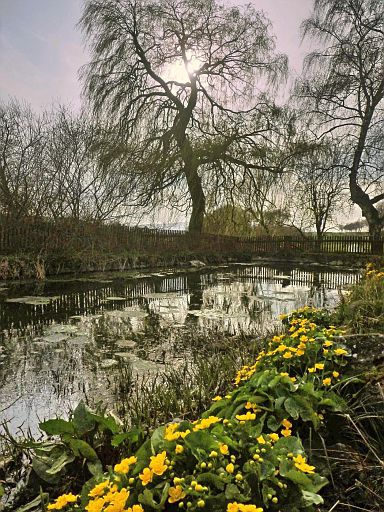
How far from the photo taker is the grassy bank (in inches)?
51.1

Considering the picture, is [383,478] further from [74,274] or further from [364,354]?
[74,274]

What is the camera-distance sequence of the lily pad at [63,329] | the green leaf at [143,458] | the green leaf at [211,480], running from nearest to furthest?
the green leaf at [211,480] → the green leaf at [143,458] → the lily pad at [63,329]

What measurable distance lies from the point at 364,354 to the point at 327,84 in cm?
1777

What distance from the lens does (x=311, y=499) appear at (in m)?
1.33

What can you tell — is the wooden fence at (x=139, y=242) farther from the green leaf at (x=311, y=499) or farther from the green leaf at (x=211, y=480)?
the green leaf at (x=311, y=499)

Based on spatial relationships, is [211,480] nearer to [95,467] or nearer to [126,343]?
[95,467]

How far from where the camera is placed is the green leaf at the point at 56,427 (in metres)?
Result: 1.87

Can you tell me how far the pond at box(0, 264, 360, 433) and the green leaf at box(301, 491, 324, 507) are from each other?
204cm

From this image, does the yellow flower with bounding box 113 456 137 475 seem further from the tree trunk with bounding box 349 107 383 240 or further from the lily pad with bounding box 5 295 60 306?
the tree trunk with bounding box 349 107 383 240

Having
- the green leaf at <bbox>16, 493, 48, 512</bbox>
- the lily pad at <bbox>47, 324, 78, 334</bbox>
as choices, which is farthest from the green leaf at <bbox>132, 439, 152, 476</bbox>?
the lily pad at <bbox>47, 324, 78, 334</bbox>

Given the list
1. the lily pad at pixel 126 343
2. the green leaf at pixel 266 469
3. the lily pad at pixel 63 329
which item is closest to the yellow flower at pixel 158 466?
the green leaf at pixel 266 469

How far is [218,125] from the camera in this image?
55.3 feet

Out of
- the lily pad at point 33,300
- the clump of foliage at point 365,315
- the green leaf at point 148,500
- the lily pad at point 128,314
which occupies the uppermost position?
the clump of foliage at point 365,315

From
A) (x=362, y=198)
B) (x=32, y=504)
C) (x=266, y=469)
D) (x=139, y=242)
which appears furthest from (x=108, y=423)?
(x=362, y=198)
